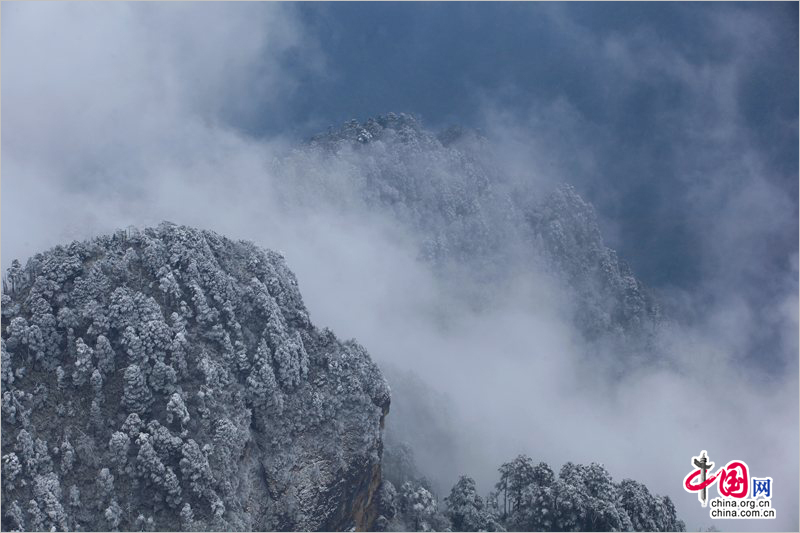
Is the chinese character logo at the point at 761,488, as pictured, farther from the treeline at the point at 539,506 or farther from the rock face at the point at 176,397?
the rock face at the point at 176,397

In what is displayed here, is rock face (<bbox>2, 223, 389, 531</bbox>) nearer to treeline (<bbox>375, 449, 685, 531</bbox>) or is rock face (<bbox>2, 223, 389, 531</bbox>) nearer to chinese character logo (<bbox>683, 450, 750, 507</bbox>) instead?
treeline (<bbox>375, 449, 685, 531</bbox>)

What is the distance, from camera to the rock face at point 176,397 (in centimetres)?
10919

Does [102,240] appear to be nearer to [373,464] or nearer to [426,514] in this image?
[373,464]

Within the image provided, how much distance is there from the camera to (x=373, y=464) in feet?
432

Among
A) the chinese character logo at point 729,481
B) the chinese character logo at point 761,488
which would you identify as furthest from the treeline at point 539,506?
the chinese character logo at point 761,488

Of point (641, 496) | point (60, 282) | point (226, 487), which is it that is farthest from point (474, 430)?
point (60, 282)

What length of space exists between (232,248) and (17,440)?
46.9 meters

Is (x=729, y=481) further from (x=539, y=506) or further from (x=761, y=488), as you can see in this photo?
(x=539, y=506)

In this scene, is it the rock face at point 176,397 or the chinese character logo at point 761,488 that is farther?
the chinese character logo at point 761,488

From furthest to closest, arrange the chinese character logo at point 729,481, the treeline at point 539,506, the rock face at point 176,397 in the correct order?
the treeline at point 539,506
the chinese character logo at point 729,481
the rock face at point 176,397

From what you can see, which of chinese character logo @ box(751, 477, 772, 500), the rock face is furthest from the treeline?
chinese character logo @ box(751, 477, 772, 500)

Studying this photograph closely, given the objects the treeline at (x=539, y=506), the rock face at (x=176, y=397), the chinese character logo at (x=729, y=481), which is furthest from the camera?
the treeline at (x=539, y=506)

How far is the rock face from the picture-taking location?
109 meters

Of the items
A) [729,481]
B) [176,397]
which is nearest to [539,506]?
[729,481]
